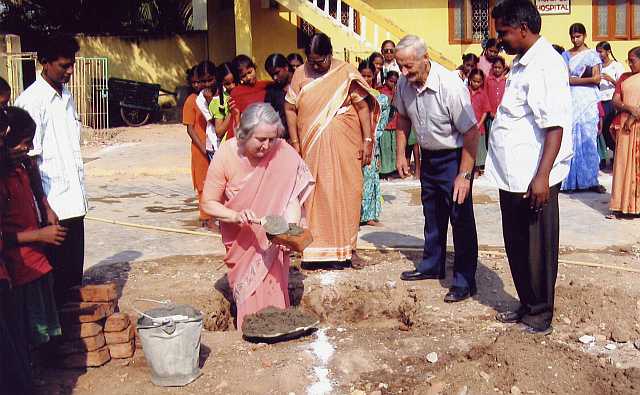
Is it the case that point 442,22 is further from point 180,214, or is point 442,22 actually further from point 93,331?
point 93,331

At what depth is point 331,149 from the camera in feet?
23.1

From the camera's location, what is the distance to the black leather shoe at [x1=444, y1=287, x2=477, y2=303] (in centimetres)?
616

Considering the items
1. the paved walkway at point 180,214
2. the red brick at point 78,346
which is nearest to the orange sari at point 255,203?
the red brick at point 78,346

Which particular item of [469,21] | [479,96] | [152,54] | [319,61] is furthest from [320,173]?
[152,54]

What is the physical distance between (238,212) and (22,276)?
1.50 metres

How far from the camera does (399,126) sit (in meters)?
6.60

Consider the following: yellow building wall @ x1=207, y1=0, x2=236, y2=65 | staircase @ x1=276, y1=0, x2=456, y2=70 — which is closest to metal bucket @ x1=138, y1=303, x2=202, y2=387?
staircase @ x1=276, y1=0, x2=456, y2=70

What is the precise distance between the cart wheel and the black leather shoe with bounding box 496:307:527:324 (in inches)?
603

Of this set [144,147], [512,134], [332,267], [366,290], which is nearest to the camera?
[512,134]

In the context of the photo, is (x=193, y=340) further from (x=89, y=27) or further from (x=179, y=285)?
(x=89, y=27)

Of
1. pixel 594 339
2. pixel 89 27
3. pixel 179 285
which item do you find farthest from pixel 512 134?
pixel 89 27

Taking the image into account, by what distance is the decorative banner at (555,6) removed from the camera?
1814cm

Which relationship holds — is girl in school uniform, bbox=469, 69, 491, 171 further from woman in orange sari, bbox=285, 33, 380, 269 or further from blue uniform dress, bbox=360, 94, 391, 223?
woman in orange sari, bbox=285, 33, 380, 269

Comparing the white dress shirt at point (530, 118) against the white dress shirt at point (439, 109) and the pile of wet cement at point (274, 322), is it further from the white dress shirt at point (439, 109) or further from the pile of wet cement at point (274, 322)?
the pile of wet cement at point (274, 322)
